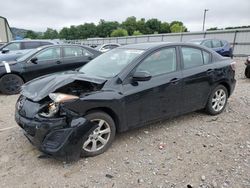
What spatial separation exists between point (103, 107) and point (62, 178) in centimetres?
107

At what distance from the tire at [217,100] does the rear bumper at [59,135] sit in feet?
9.33

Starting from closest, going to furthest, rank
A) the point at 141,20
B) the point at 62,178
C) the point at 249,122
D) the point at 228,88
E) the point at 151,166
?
the point at 62,178, the point at 151,166, the point at 249,122, the point at 228,88, the point at 141,20

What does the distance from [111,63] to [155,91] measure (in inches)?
36.0

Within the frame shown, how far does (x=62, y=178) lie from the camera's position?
3.12 meters

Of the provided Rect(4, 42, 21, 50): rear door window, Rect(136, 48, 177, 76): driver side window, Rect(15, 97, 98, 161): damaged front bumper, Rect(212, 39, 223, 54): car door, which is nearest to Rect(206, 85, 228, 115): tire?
Rect(136, 48, 177, 76): driver side window

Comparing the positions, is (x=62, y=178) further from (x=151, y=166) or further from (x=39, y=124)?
(x=151, y=166)

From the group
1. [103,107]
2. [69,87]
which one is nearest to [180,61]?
[103,107]

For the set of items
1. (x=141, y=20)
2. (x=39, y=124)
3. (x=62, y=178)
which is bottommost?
(x=62, y=178)

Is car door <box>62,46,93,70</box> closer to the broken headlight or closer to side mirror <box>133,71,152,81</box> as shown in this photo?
side mirror <box>133,71,152,81</box>

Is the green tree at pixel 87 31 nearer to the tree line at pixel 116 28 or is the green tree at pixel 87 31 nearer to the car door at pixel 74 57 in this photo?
the tree line at pixel 116 28

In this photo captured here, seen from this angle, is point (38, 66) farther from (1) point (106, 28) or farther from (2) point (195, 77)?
(1) point (106, 28)

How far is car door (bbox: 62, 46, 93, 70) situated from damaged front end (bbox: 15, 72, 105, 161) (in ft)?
16.7

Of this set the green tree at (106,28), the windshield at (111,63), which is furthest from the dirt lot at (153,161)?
the green tree at (106,28)

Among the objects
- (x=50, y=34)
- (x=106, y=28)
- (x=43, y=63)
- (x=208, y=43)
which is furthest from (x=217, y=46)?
(x=50, y=34)
